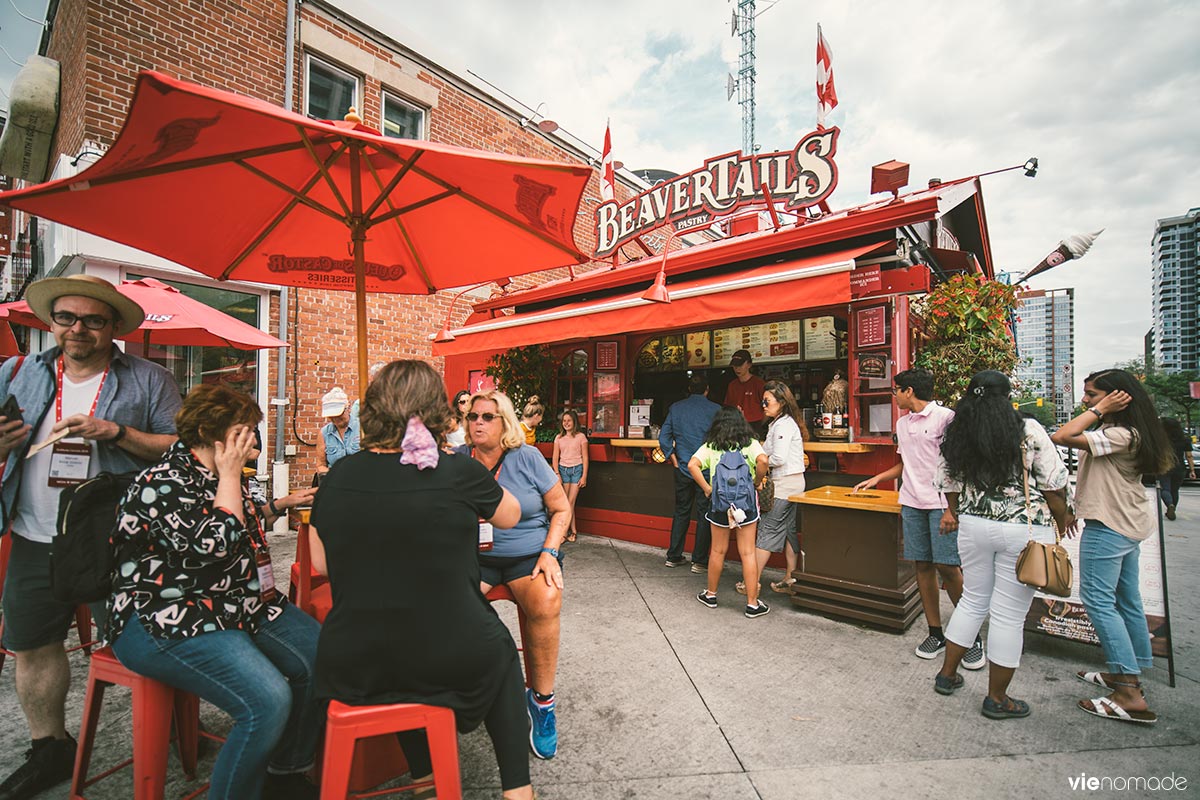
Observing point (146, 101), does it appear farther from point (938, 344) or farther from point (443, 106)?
point (443, 106)

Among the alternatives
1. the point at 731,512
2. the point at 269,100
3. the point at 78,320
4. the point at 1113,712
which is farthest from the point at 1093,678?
the point at 269,100

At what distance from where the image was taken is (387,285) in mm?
3754

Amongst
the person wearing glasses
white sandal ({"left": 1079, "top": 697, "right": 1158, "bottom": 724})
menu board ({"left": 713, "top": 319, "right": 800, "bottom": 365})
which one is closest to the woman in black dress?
the person wearing glasses

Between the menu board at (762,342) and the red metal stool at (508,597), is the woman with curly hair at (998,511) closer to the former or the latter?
the red metal stool at (508,597)

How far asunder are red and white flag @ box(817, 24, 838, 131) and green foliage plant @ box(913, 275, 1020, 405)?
2.43 m

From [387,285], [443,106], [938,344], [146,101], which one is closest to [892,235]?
[938,344]

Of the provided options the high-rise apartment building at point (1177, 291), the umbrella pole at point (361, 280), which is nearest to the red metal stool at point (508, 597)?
the umbrella pole at point (361, 280)

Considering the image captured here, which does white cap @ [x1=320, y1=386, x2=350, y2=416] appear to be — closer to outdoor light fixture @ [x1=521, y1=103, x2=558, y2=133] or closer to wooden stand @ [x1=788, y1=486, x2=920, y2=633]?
wooden stand @ [x1=788, y1=486, x2=920, y2=633]

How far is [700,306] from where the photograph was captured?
16.8 feet

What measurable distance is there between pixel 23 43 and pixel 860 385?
13311 mm

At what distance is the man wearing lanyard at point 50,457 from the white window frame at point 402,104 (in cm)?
774

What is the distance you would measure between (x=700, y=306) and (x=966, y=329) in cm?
242

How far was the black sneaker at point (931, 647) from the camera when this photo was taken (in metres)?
3.56

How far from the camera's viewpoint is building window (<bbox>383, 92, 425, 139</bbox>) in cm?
917
